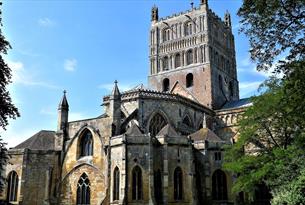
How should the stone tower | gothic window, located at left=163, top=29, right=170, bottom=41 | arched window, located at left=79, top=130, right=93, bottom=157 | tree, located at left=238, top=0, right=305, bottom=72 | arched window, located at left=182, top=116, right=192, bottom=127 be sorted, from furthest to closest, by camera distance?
1. gothic window, located at left=163, top=29, right=170, bottom=41
2. the stone tower
3. arched window, located at left=182, top=116, right=192, bottom=127
4. arched window, located at left=79, top=130, right=93, bottom=157
5. tree, located at left=238, top=0, right=305, bottom=72

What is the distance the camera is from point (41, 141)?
40.5 m

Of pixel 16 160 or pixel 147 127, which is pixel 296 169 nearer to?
pixel 147 127

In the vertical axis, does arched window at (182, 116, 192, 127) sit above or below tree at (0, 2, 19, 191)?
above

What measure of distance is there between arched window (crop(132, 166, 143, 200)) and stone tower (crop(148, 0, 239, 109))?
21.2 meters

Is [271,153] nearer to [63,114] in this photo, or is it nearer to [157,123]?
[157,123]

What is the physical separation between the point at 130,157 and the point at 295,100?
19714mm

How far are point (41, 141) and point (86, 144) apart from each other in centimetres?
508

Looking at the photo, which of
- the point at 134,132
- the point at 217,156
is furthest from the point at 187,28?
the point at 134,132

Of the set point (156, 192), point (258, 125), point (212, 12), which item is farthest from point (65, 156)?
point (212, 12)

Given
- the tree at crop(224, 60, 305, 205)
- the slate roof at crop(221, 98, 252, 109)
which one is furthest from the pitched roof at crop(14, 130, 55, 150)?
the slate roof at crop(221, 98, 252, 109)

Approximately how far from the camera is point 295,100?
1491cm

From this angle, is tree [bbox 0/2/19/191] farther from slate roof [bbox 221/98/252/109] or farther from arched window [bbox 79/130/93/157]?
slate roof [bbox 221/98/252/109]

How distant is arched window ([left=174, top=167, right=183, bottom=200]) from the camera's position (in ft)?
109

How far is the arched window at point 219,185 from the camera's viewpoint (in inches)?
1377
